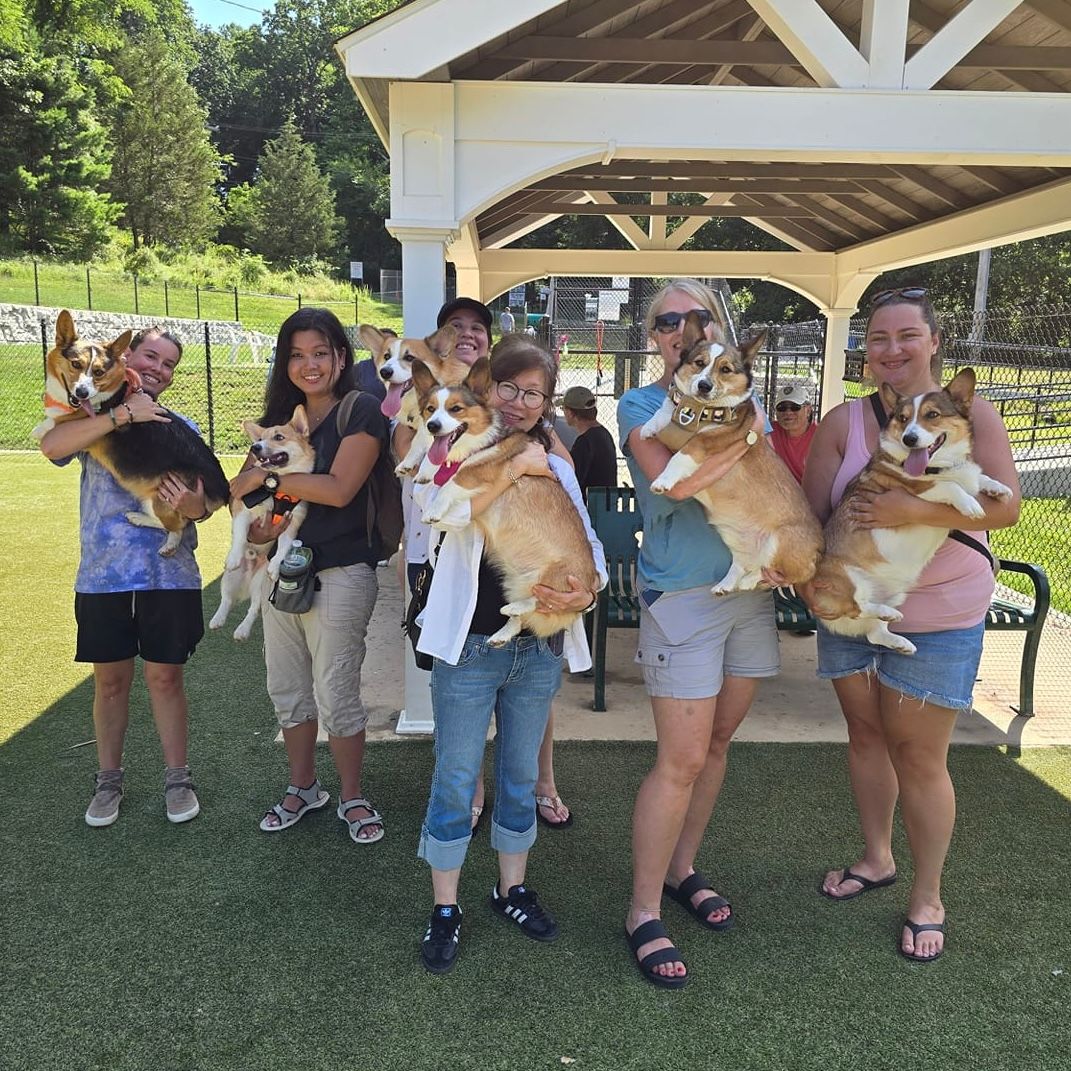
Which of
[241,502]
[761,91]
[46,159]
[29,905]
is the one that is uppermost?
[46,159]

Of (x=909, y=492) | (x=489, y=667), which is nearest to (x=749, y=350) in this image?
(x=909, y=492)

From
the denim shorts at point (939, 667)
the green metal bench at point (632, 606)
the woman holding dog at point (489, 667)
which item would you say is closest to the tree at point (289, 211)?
the green metal bench at point (632, 606)

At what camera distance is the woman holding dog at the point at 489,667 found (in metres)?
2.46

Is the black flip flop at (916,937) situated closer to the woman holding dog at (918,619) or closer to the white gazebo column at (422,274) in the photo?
the woman holding dog at (918,619)

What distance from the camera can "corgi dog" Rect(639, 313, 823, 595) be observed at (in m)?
2.43

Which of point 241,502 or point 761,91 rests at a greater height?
point 761,91

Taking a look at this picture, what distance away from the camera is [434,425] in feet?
7.95

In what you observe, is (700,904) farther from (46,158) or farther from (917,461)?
(46,158)

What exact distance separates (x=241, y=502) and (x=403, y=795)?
1517 millimetres

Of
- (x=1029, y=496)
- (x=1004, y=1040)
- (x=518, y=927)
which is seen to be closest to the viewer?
(x=1004, y=1040)

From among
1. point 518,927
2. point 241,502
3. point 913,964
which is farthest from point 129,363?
point 913,964

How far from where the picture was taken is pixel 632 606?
467cm

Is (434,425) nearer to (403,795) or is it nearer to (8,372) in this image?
(403,795)

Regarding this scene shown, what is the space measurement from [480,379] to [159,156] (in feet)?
157
